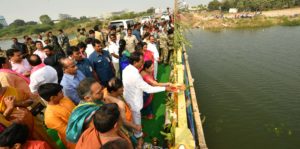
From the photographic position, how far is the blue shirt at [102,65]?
4.75 meters

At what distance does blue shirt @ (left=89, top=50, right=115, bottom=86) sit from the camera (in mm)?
4746

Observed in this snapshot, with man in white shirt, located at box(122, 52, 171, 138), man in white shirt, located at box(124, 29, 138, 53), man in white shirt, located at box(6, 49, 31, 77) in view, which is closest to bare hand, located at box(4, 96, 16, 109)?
man in white shirt, located at box(122, 52, 171, 138)

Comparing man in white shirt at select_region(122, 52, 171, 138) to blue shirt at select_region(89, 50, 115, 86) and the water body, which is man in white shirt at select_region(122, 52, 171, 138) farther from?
the water body

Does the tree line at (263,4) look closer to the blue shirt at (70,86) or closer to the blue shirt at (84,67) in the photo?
the blue shirt at (84,67)

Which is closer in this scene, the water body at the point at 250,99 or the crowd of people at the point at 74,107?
the crowd of people at the point at 74,107

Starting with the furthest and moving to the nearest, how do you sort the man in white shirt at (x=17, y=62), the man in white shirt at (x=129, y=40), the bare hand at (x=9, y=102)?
the man in white shirt at (x=129, y=40), the man in white shirt at (x=17, y=62), the bare hand at (x=9, y=102)

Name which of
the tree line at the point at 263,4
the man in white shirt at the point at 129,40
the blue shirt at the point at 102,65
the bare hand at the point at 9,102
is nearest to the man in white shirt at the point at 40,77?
the bare hand at the point at 9,102

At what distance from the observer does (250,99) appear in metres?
8.80

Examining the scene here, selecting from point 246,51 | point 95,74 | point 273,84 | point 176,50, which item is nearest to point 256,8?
point 246,51

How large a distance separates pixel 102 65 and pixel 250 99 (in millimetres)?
6547

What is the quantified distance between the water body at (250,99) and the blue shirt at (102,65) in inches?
99.0

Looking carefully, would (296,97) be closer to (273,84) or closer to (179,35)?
(273,84)

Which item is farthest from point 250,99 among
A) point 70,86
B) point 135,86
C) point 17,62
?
point 17,62

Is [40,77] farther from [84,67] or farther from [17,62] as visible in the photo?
[17,62]
